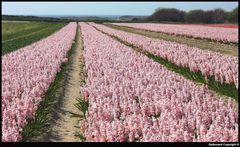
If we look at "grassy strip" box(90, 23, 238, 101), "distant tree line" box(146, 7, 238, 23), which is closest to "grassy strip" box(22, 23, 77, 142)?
"grassy strip" box(90, 23, 238, 101)

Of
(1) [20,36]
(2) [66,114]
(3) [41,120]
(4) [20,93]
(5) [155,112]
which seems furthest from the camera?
Result: (1) [20,36]

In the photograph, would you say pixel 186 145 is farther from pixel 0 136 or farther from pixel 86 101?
pixel 86 101

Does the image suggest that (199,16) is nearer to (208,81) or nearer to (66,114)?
(208,81)

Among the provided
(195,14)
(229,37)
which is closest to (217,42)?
(229,37)

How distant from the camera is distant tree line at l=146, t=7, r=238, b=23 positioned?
359 feet

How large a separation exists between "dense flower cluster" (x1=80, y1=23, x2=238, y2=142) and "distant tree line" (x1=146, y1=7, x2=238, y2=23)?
302 ft

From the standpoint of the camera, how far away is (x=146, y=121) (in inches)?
276

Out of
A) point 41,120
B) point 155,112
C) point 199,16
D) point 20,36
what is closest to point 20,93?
point 41,120

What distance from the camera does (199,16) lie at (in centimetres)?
11944

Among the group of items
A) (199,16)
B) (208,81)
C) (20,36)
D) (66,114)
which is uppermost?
(208,81)

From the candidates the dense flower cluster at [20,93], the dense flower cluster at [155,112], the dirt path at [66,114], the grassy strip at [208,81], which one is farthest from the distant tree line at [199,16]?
the dense flower cluster at [155,112]

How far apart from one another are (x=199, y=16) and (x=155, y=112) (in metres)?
114

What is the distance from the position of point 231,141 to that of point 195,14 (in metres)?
120

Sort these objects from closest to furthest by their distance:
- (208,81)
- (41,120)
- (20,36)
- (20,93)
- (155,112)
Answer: (155,112), (41,120), (20,93), (208,81), (20,36)
